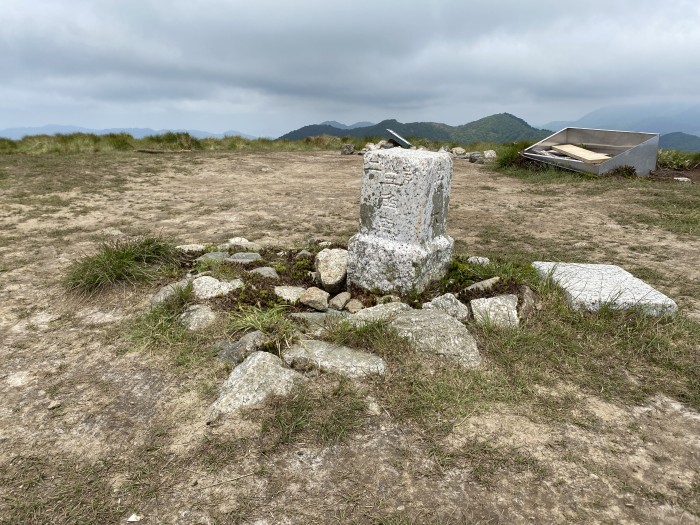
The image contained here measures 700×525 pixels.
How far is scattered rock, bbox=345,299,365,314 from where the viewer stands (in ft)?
13.2

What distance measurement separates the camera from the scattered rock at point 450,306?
146 inches

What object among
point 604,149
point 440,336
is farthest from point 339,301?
point 604,149

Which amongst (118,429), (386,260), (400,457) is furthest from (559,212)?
(118,429)

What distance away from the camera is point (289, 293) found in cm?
415

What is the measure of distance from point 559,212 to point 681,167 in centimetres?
741

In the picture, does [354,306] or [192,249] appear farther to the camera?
[192,249]

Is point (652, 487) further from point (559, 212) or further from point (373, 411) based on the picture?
point (559, 212)

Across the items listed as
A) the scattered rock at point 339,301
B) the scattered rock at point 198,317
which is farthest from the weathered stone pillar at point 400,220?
the scattered rock at point 198,317

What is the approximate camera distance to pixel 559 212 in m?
8.13

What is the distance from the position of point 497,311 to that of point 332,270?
1.62m

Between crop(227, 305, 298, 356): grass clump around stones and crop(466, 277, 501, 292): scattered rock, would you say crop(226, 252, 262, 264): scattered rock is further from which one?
crop(466, 277, 501, 292): scattered rock

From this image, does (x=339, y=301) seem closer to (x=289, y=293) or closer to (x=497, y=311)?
(x=289, y=293)

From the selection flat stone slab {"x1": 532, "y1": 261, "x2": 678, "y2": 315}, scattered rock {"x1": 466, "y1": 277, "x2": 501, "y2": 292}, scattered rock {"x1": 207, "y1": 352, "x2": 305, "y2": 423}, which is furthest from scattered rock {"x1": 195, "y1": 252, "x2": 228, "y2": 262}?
flat stone slab {"x1": 532, "y1": 261, "x2": 678, "y2": 315}

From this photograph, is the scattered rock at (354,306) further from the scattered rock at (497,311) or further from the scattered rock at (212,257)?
the scattered rock at (212,257)
